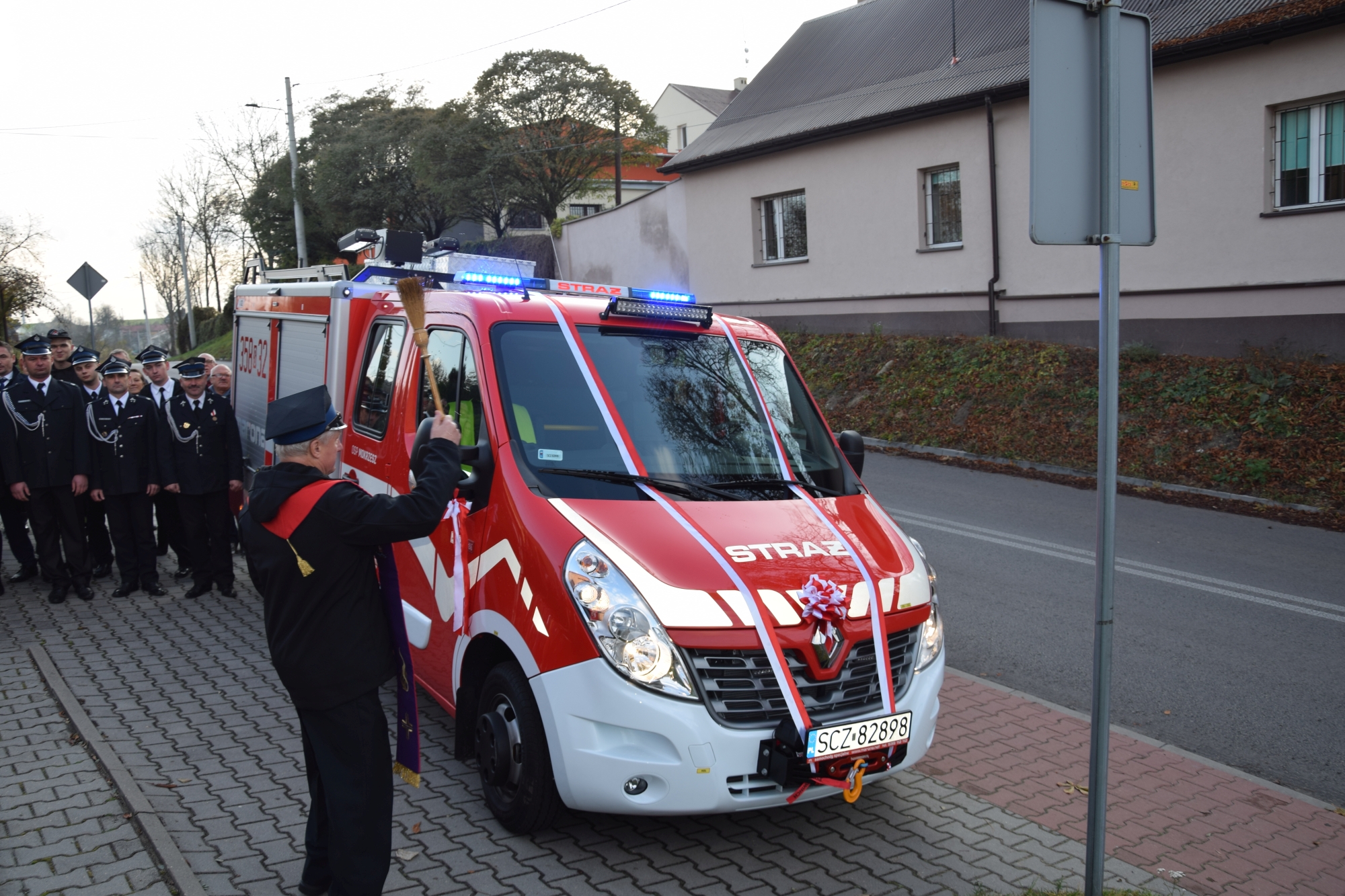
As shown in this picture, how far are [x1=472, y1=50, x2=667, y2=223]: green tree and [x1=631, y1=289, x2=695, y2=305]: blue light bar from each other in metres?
38.2

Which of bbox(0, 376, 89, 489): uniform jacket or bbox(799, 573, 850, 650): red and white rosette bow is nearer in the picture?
bbox(799, 573, 850, 650): red and white rosette bow

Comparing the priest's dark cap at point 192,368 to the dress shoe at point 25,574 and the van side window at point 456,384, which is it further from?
the van side window at point 456,384

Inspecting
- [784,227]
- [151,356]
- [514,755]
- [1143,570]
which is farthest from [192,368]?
[784,227]

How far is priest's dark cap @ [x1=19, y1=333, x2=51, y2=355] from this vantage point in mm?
8227

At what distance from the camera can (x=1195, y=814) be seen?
459 cm

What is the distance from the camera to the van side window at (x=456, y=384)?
4.73 metres

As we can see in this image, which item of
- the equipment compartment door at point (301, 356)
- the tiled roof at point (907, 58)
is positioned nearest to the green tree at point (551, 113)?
the tiled roof at point (907, 58)

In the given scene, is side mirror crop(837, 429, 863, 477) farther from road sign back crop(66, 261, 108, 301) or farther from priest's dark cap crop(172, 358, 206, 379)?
road sign back crop(66, 261, 108, 301)

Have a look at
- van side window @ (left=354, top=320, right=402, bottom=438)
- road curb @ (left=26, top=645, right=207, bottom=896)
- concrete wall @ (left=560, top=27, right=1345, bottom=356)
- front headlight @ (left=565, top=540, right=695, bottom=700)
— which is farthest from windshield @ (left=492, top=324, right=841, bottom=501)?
concrete wall @ (left=560, top=27, right=1345, bottom=356)

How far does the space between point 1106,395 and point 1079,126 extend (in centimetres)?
91

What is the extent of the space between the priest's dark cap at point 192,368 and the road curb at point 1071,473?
785 cm

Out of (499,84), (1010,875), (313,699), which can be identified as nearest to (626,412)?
(313,699)

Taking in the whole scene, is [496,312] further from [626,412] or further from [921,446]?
[921,446]

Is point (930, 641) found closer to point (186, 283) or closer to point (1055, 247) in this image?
point (1055, 247)
